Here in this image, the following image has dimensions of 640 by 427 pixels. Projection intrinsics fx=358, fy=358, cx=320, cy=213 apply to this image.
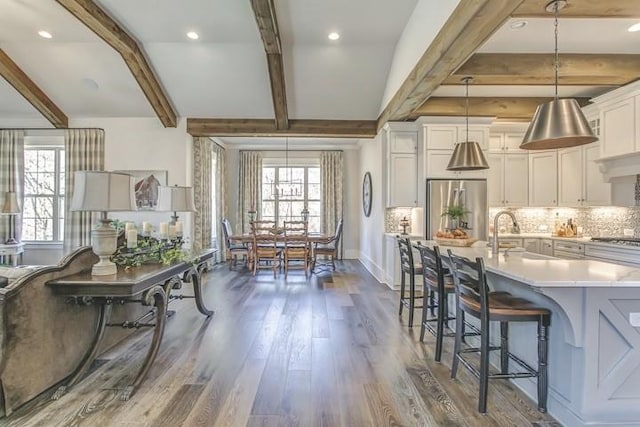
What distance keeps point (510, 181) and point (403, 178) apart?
1.81 meters

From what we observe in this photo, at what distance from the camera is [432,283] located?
3291mm

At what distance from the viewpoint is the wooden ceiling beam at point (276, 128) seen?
659 centimetres

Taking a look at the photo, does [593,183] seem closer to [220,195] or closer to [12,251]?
[220,195]

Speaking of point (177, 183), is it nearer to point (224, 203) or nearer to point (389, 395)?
point (224, 203)

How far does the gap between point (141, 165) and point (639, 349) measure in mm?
6996

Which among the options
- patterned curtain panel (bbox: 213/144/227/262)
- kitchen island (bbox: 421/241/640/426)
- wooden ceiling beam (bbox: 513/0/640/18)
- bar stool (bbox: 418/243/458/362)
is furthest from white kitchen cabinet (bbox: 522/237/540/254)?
patterned curtain panel (bbox: 213/144/227/262)

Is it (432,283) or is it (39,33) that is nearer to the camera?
(432,283)

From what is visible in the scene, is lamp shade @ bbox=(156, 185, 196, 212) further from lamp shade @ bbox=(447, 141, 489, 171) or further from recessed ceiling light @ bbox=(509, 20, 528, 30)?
recessed ceiling light @ bbox=(509, 20, 528, 30)

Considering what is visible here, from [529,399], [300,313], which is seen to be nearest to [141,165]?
[300,313]

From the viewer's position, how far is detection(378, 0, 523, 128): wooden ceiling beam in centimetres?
244

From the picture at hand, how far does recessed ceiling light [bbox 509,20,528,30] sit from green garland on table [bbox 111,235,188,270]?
149 inches

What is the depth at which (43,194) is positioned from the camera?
6.90 m

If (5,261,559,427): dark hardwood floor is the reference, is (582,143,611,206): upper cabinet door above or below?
above

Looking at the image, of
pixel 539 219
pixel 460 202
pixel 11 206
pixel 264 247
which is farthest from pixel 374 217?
pixel 11 206
